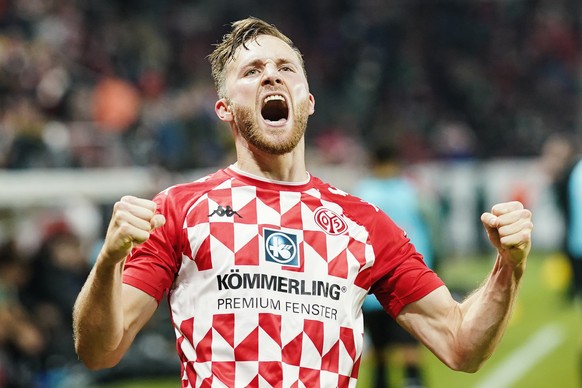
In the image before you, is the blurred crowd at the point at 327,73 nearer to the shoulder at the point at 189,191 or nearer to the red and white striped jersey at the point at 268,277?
the shoulder at the point at 189,191

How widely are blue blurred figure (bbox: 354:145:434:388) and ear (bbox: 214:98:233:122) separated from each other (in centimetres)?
446

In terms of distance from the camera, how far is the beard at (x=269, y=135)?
361 cm

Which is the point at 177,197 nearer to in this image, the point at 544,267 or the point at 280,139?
the point at 280,139

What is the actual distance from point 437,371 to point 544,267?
4.75 metres

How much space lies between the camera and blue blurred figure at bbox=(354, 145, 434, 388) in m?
8.25

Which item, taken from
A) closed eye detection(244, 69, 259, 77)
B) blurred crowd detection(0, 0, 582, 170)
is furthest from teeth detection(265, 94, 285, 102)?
blurred crowd detection(0, 0, 582, 170)

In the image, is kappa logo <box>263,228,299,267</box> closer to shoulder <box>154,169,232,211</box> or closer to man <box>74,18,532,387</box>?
man <box>74,18,532,387</box>

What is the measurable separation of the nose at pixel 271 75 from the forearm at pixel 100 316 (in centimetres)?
87

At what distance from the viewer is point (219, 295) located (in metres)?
3.42

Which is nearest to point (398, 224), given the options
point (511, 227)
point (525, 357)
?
point (525, 357)

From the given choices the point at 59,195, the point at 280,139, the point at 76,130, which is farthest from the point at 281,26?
the point at 280,139

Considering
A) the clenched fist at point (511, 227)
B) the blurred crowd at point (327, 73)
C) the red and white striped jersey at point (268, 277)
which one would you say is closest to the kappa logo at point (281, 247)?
the red and white striped jersey at point (268, 277)

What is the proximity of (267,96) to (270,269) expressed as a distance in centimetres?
59

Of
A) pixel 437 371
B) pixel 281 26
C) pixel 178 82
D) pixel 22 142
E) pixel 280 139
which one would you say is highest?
pixel 281 26
